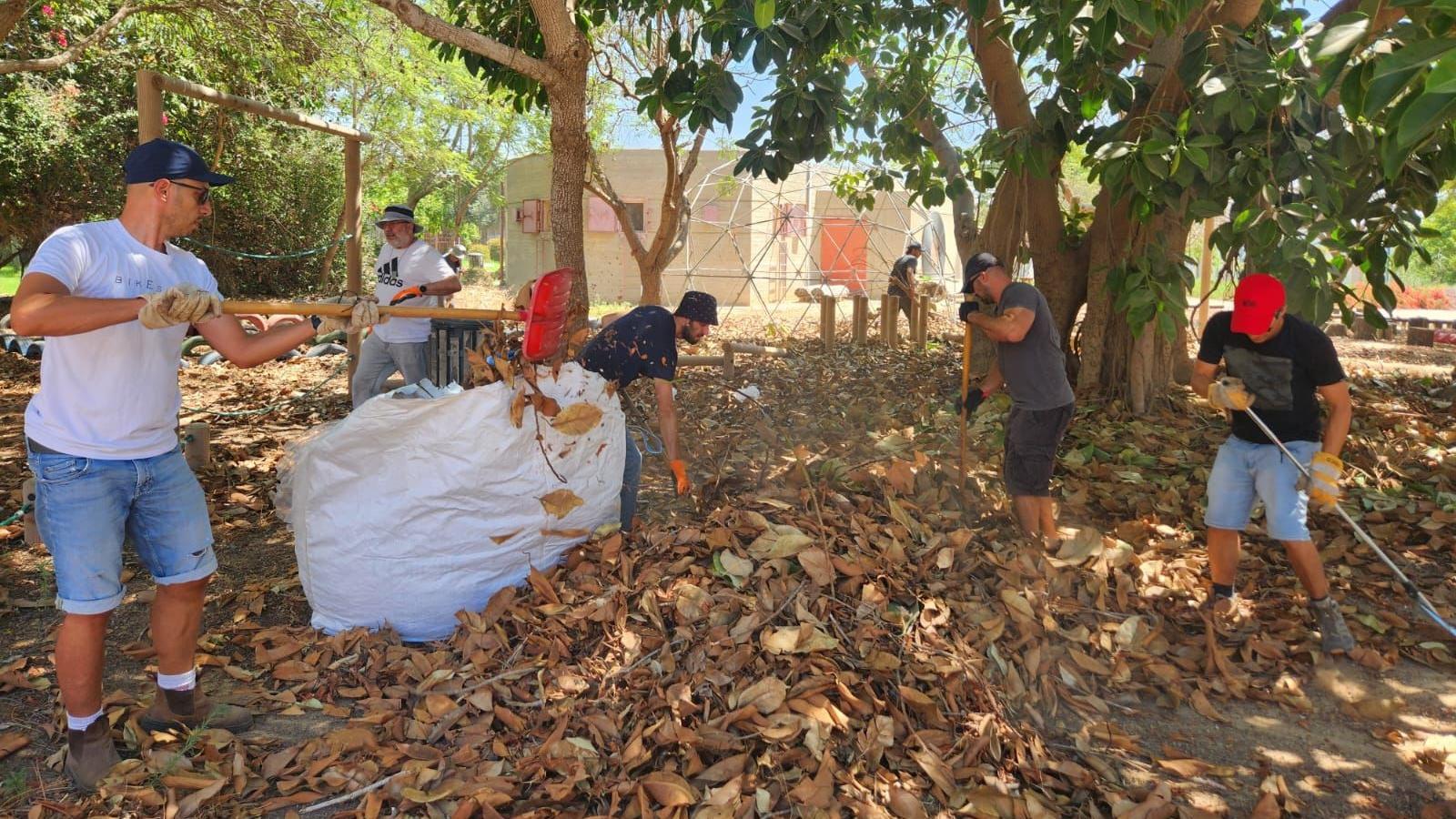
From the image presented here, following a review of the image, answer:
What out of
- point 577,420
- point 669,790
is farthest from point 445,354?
point 669,790

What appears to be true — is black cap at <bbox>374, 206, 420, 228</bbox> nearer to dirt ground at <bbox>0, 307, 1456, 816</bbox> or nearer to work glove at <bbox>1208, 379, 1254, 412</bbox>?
dirt ground at <bbox>0, 307, 1456, 816</bbox>

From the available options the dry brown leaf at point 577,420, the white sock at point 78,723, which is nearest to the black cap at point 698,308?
the dry brown leaf at point 577,420

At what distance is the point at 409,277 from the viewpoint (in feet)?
18.4

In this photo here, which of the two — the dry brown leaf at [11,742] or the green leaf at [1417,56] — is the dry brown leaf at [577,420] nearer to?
the dry brown leaf at [11,742]

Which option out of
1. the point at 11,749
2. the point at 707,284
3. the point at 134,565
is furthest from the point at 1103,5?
the point at 707,284

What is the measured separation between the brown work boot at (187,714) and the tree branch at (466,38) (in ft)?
10.6

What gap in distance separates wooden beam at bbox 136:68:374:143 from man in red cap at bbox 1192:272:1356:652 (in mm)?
5153

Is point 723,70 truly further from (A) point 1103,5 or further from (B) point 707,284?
(B) point 707,284

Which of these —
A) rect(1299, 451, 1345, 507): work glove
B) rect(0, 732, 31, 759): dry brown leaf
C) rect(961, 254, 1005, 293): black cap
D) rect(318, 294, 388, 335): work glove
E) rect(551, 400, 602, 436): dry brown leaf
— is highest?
rect(961, 254, 1005, 293): black cap

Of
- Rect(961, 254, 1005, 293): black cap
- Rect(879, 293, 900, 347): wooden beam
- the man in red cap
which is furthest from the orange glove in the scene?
Rect(879, 293, 900, 347): wooden beam

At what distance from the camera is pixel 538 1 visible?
15.4 ft

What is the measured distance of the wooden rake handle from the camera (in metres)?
2.53

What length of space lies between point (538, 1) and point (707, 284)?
16503 millimetres

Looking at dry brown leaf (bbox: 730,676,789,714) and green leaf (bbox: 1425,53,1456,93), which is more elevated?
green leaf (bbox: 1425,53,1456,93)
